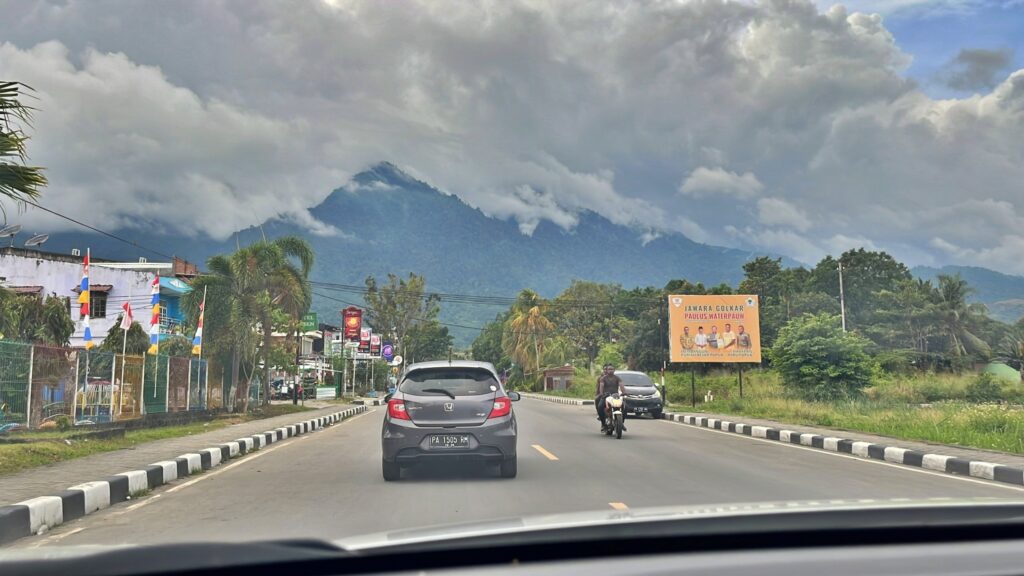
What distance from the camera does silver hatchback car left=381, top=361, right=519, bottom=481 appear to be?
346 inches

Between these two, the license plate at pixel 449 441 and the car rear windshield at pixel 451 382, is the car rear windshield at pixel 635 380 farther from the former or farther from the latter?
the license plate at pixel 449 441

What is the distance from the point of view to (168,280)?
142ft

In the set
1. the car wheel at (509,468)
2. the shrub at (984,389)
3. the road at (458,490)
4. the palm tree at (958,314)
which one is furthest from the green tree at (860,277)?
the car wheel at (509,468)

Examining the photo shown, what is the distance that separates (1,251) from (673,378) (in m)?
40.6

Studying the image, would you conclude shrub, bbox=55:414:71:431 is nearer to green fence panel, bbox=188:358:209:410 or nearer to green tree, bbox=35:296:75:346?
green fence panel, bbox=188:358:209:410

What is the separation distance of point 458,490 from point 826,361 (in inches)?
797

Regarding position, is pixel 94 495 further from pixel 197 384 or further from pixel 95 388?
pixel 197 384

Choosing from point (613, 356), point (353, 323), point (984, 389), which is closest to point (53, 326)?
point (353, 323)

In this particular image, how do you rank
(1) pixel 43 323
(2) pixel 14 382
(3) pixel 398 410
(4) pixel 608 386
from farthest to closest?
(1) pixel 43 323, (4) pixel 608 386, (2) pixel 14 382, (3) pixel 398 410

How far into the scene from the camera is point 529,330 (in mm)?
76500

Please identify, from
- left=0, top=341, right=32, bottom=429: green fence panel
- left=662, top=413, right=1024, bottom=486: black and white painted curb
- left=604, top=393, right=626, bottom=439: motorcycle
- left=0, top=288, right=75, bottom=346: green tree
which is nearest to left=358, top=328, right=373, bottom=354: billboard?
left=0, top=288, right=75, bottom=346: green tree

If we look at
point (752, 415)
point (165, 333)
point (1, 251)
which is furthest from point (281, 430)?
point (1, 251)

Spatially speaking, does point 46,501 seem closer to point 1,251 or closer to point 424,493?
point 424,493

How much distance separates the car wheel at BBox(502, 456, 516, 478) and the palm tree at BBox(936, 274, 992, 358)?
60469mm
